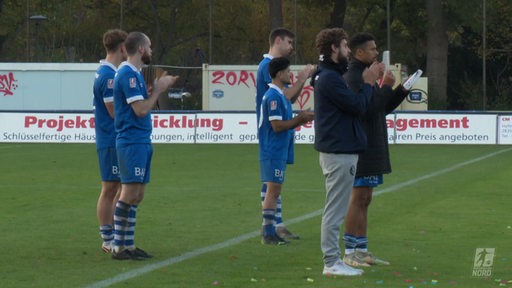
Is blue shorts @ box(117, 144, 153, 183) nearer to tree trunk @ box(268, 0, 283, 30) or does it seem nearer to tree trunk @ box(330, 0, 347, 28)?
tree trunk @ box(268, 0, 283, 30)

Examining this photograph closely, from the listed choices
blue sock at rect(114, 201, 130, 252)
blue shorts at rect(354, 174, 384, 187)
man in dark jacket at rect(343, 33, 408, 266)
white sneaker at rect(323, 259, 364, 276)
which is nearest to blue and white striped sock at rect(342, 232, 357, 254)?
man in dark jacket at rect(343, 33, 408, 266)

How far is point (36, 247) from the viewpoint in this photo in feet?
37.7

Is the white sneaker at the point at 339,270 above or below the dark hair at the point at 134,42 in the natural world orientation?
below

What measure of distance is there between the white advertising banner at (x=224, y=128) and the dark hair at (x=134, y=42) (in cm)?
2045

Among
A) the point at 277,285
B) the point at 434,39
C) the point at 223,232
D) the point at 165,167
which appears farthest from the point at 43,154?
the point at 434,39

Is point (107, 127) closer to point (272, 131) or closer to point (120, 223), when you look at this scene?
point (120, 223)

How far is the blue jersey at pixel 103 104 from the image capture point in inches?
431

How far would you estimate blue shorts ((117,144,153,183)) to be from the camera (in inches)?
409

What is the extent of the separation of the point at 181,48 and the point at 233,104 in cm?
1854

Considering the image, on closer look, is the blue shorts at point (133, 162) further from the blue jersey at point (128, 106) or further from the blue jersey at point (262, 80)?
the blue jersey at point (262, 80)

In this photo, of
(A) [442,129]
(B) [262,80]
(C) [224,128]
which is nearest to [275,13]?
(C) [224,128]

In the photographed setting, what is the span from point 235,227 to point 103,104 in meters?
2.79

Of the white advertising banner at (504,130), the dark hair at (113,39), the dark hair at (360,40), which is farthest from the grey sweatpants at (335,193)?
the white advertising banner at (504,130)

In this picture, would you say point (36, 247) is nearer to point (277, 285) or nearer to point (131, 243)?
point (131, 243)
